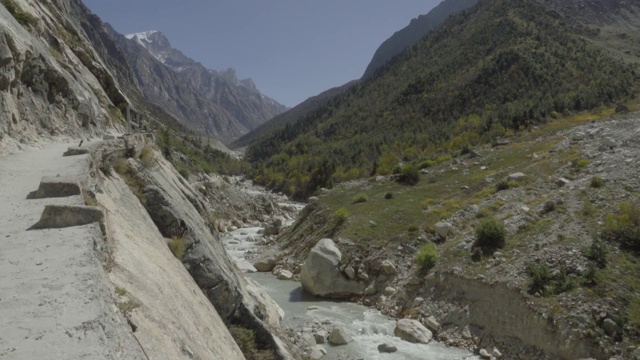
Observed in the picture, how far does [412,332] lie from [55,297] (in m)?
20.7

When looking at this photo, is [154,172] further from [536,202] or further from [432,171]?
[432,171]

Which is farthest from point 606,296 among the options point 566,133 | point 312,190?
point 312,190

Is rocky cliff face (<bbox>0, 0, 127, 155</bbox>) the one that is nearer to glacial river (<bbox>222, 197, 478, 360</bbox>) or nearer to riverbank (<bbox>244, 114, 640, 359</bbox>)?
glacial river (<bbox>222, 197, 478, 360</bbox>)

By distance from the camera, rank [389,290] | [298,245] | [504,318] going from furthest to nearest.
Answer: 1. [298,245]
2. [389,290]
3. [504,318]

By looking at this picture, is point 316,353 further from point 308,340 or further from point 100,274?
point 100,274

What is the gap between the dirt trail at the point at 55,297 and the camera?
388 centimetres

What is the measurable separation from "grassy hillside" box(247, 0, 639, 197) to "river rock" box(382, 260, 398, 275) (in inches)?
1025

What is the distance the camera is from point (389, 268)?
29.7 metres

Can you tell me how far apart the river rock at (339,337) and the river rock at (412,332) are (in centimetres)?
281

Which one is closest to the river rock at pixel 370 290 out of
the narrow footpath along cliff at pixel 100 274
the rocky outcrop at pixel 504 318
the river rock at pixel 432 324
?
the rocky outcrop at pixel 504 318

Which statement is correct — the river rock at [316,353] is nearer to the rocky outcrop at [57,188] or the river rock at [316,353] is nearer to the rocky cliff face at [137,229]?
the rocky cliff face at [137,229]

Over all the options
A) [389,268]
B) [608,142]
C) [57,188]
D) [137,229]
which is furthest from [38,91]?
[608,142]

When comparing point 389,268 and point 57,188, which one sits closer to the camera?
point 57,188

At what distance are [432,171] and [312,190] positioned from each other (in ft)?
162
